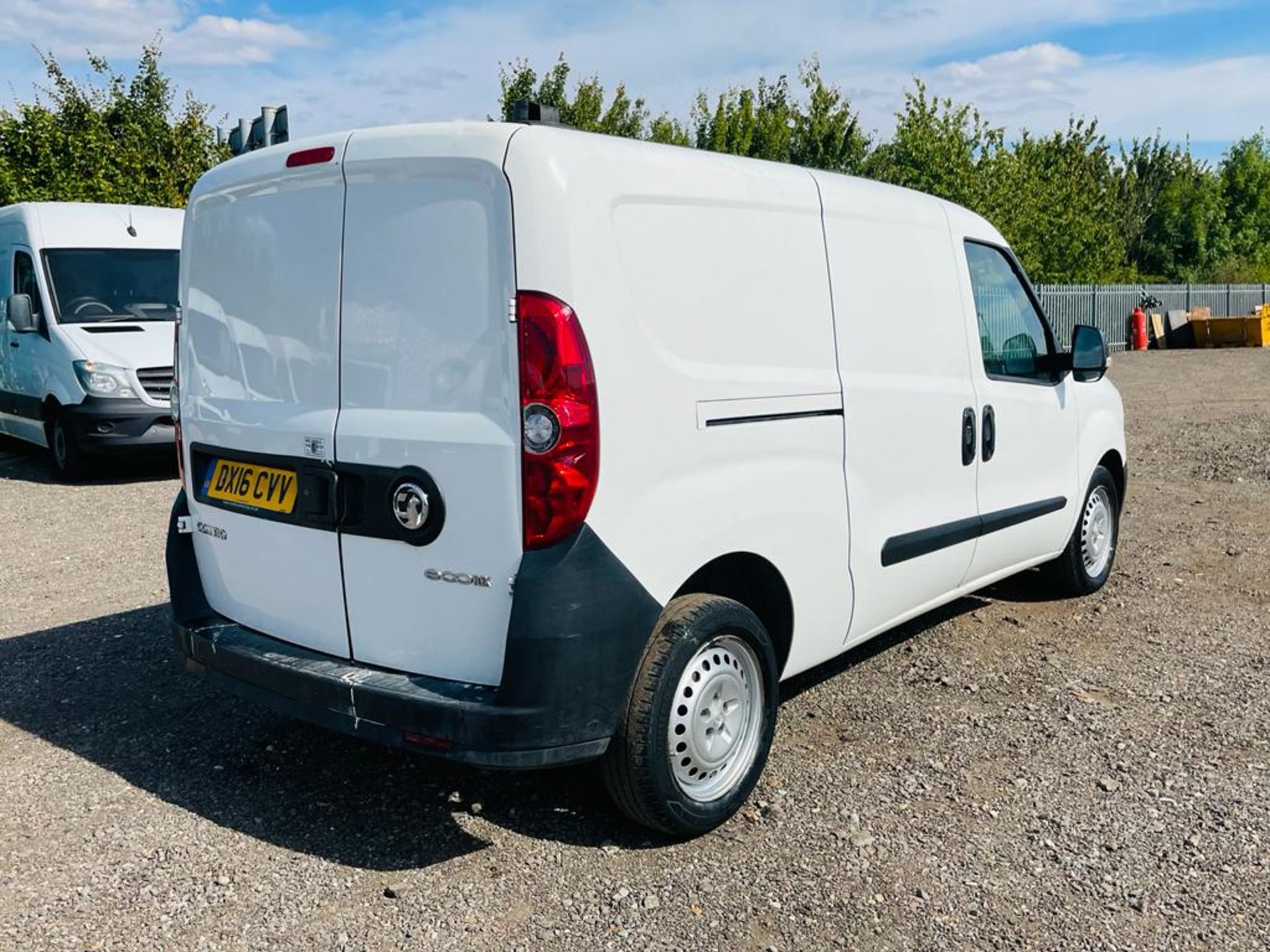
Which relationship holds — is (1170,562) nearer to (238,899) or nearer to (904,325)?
(904,325)

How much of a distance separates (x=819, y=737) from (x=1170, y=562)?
11.9ft

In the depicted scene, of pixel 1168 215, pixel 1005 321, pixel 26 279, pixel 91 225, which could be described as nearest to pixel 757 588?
pixel 1005 321

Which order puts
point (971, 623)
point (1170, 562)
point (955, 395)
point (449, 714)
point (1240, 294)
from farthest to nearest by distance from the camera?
point (1240, 294) → point (1170, 562) → point (971, 623) → point (955, 395) → point (449, 714)

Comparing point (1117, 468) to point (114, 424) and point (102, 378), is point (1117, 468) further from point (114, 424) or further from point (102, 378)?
point (102, 378)

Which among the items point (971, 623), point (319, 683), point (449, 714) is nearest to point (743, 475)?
point (449, 714)

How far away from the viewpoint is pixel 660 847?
140 inches

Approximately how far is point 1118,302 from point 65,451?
Result: 27.3m

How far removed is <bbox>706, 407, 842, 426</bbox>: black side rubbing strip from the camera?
346 centimetres

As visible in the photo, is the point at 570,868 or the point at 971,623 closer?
the point at 570,868

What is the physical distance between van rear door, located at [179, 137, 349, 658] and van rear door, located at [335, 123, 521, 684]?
10 centimetres

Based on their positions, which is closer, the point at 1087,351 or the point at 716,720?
the point at 716,720

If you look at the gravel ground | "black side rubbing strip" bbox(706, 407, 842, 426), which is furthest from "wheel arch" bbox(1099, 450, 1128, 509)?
"black side rubbing strip" bbox(706, 407, 842, 426)

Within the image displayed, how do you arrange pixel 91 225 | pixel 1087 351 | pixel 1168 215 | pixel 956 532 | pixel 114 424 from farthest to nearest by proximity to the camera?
pixel 1168 215 → pixel 91 225 → pixel 114 424 → pixel 1087 351 → pixel 956 532

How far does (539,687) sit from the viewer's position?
3.11 m
